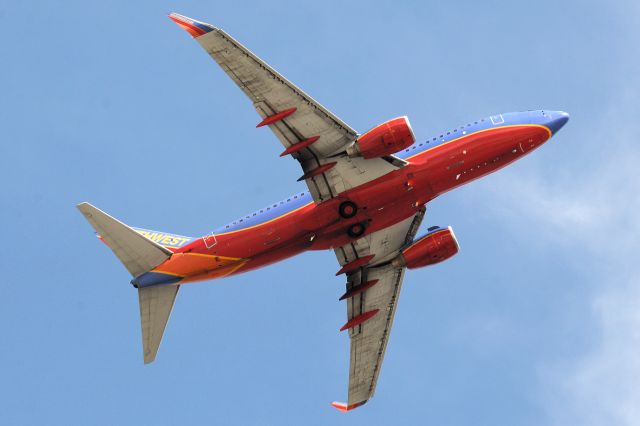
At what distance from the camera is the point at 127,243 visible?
Answer: 67438 mm

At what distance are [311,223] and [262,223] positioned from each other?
3.30m

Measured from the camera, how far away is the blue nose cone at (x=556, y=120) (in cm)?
7069

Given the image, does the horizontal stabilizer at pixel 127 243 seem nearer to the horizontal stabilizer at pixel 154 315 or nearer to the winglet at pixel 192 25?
the horizontal stabilizer at pixel 154 315

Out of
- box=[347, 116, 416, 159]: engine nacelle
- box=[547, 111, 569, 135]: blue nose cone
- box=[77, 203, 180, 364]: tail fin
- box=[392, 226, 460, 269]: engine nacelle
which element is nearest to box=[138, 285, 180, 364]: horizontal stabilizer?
box=[77, 203, 180, 364]: tail fin

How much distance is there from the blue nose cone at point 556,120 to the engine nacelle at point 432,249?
10.3 metres

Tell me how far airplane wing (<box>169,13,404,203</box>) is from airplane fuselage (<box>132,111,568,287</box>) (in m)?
1.10

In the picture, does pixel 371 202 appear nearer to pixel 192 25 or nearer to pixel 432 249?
pixel 432 249

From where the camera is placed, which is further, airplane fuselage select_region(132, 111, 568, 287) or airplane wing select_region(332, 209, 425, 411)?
airplane wing select_region(332, 209, 425, 411)

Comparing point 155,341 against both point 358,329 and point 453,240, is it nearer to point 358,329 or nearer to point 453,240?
point 358,329

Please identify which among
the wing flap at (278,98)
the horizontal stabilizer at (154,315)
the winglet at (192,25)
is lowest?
the horizontal stabilizer at (154,315)

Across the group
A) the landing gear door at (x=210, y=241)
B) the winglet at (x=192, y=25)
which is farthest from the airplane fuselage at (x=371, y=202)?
the winglet at (x=192, y=25)

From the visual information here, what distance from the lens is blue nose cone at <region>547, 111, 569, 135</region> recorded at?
70.7 metres

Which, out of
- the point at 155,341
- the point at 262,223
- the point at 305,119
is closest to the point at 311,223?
the point at 262,223

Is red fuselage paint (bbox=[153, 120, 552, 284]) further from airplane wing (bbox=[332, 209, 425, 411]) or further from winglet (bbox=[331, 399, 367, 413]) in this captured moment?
winglet (bbox=[331, 399, 367, 413])
